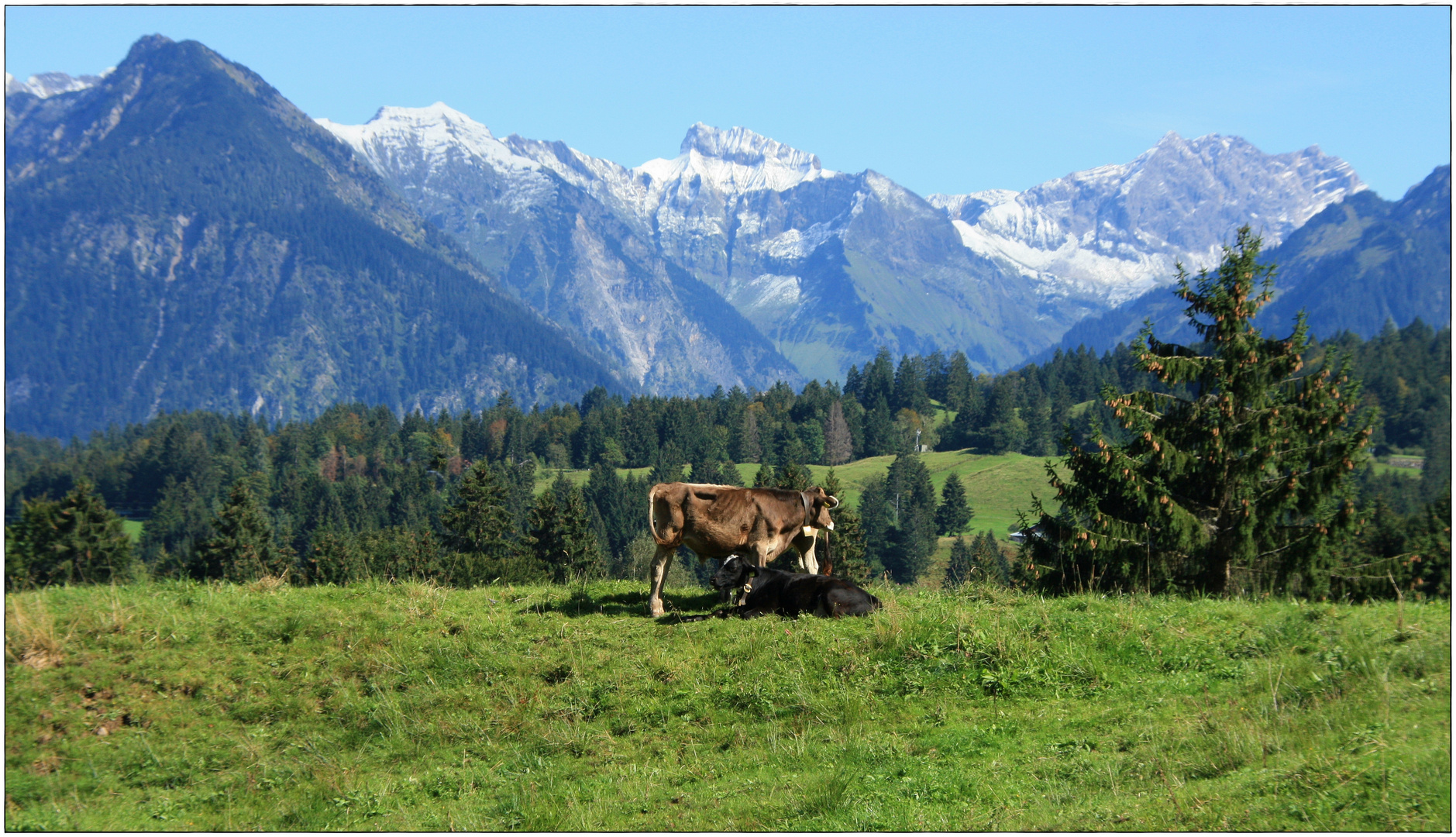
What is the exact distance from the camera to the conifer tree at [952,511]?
586ft

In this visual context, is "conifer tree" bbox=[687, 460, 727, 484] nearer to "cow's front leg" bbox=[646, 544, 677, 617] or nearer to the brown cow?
the brown cow

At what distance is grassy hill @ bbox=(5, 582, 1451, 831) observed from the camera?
9070 millimetres

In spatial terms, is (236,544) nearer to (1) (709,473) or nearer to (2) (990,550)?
(2) (990,550)

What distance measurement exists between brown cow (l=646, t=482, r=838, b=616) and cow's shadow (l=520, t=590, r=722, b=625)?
0.23 m

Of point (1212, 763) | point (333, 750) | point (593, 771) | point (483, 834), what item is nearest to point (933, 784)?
point (1212, 763)

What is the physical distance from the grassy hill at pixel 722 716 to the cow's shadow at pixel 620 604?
18cm

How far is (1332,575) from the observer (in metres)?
27.4

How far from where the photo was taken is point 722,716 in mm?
11727

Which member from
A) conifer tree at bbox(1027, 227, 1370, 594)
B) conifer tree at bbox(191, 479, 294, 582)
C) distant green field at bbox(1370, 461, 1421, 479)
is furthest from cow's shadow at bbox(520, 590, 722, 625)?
distant green field at bbox(1370, 461, 1421, 479)

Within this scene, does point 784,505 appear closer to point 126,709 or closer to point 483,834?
point 483,834

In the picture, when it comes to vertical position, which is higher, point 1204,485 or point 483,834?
point 1204,485

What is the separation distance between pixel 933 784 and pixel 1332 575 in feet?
78.3

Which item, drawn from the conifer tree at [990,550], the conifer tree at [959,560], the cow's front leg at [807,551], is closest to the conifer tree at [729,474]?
the conifer tree at [959,560]

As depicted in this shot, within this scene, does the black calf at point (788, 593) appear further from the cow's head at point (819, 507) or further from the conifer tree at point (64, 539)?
the conifer tree at point (64, 539)
